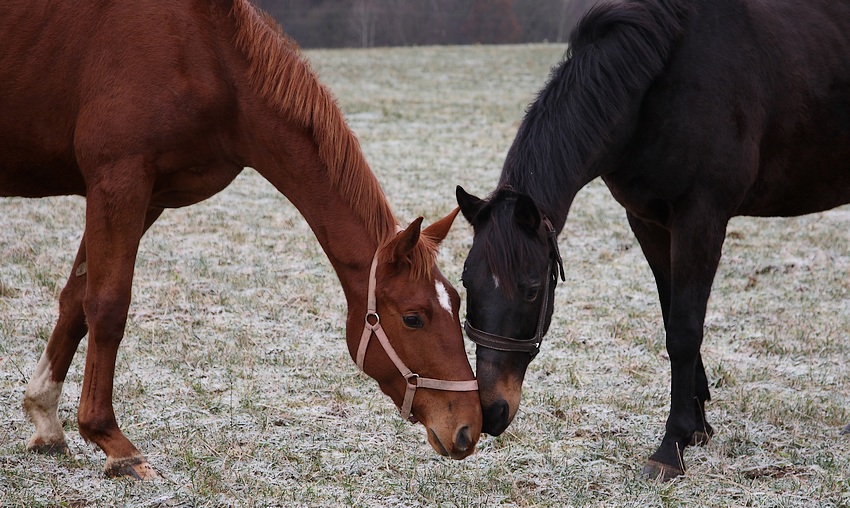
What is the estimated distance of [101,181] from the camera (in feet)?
8.92

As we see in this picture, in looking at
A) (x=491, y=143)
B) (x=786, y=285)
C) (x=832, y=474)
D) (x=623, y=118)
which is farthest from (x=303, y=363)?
(x=491, y=143)

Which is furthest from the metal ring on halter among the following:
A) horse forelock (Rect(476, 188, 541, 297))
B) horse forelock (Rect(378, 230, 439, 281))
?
horse forelock (Rect(476, 188, 541, 297))

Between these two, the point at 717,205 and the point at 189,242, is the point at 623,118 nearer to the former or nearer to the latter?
the point at 717,205

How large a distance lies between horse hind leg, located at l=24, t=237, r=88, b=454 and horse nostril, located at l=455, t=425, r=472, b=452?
1.62 meters

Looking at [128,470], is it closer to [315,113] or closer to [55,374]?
[55,374]

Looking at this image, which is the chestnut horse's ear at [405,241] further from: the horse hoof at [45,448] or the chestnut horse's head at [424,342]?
the horse hoof at [45,448]

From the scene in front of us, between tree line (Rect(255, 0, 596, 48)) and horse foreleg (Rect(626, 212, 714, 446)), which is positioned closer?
horse foreleg (Rect(626, 212, 714, 446))

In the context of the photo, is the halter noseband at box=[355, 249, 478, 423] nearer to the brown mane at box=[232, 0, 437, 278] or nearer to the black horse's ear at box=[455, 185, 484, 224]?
the brown mane at box=[232, 0, 437, 278]

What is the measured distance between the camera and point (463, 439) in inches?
107

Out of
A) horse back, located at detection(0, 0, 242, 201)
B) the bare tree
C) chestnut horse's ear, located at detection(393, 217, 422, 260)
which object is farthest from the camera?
the bare tree

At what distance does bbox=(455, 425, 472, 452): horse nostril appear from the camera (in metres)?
2.71

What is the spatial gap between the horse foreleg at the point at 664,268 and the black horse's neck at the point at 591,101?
22.0 inches

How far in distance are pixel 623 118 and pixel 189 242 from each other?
174 inches

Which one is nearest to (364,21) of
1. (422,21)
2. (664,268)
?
(422,21)
